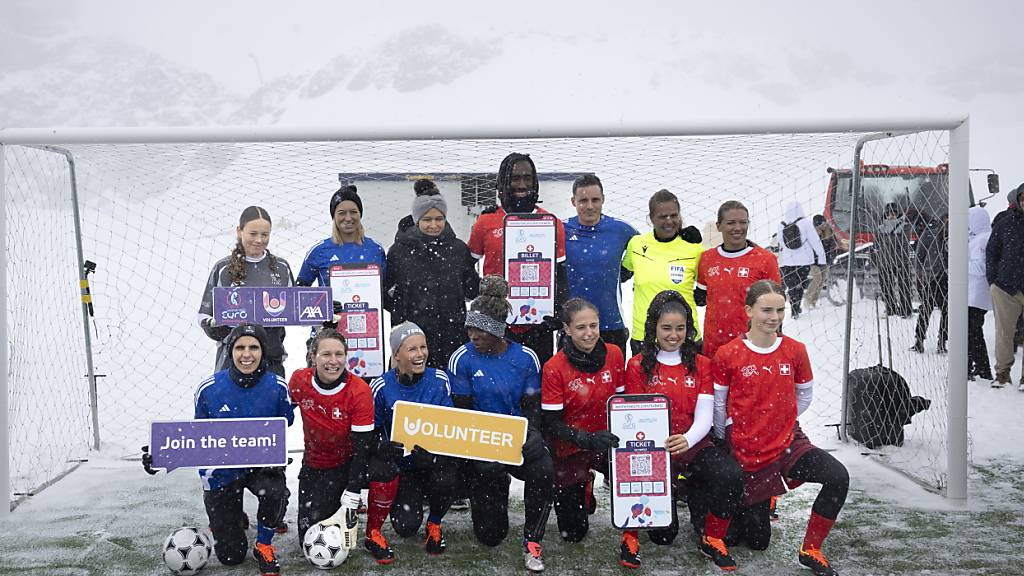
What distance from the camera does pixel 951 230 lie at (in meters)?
4.39

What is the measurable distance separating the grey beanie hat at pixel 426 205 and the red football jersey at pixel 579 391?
1.05 meters

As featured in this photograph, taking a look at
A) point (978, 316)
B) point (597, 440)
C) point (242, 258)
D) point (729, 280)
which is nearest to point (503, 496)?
point (597, 440)

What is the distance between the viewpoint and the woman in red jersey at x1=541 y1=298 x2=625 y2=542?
375 centimetres

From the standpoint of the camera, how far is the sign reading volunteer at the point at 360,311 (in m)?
4.23

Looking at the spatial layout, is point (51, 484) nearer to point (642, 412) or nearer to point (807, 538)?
point (642, 412)

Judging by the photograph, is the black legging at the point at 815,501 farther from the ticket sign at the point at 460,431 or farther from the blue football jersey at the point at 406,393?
the blue football jersey at the point at 406,393

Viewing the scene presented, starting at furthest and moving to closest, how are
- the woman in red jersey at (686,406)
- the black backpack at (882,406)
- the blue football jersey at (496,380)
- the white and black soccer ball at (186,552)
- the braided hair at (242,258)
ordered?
the black backpack at (882,406), the braided hair at (242,258), the blue football jersey at (496,380), the woman in red jersey at (686,406), the white and black soccer ball at (186,552)

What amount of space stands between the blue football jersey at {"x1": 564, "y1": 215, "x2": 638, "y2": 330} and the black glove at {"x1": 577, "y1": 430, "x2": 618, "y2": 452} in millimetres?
922

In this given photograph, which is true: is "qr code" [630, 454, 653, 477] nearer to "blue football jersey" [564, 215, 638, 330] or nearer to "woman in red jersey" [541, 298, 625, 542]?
"woman in red jersey" [541, 298, 625, 542]

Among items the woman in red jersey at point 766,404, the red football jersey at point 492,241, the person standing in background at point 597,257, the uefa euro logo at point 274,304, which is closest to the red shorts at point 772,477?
the woman in red jersey at point 766,404

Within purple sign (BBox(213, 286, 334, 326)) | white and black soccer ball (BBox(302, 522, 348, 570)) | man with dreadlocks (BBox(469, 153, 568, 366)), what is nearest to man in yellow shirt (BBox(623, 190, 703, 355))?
man with dreadlocks (BBox(469, 153, 568, 366))

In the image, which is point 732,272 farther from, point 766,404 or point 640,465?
point 640,465

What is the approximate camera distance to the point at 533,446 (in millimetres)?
3617

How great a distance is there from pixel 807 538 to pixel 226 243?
13468 millimetres
